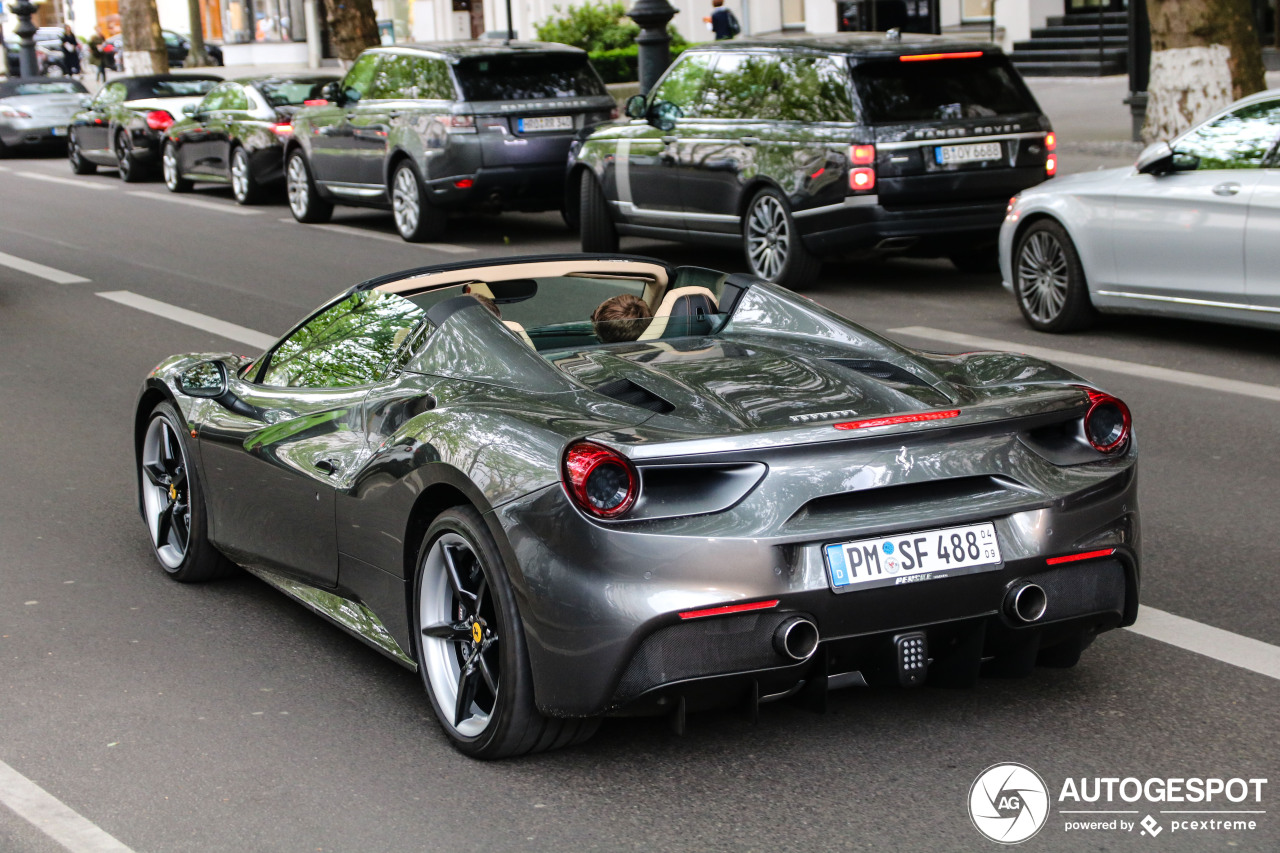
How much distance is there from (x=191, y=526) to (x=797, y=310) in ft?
7.43

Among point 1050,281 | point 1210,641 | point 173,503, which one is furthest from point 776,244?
point 1210,641

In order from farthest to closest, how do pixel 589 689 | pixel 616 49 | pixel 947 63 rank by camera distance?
pixel 616 49
pixel 947 63
pixel 589 689

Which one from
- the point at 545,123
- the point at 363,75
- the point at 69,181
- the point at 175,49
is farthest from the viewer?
the point at 175,49

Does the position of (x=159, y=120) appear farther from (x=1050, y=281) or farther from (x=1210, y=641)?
(x=1210, y=641)

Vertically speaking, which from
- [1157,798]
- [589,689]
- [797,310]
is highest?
[797,310]

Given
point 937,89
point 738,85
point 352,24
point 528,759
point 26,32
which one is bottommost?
point 528,759

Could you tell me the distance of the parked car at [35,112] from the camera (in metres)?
30.7

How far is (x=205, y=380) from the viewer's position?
5.95 m

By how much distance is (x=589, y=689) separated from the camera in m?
4.06

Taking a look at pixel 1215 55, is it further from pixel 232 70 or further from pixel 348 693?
pixel 232 70

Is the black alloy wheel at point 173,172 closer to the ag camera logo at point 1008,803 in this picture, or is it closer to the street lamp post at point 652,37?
the street lamp post at point 652,37

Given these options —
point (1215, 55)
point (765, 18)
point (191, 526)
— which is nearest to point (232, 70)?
point (765, 18)

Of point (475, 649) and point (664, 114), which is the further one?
point (664, 114)

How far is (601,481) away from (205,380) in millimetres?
2384
